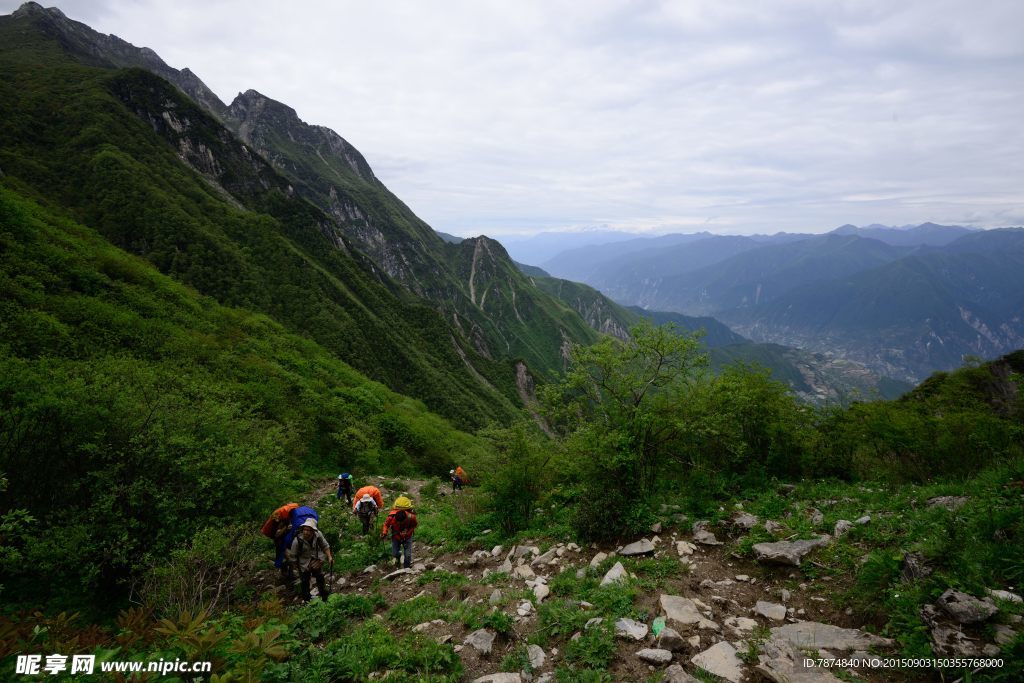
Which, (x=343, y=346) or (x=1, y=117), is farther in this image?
(x=343, y=346)

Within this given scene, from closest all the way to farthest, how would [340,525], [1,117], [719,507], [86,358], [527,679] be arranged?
[527,679] < [719,507] < [340,525] < [86,358] < [1,117]

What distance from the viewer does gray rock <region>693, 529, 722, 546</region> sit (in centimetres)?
975

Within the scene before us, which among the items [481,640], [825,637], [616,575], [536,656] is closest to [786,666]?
[825,637]

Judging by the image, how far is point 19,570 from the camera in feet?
28.5

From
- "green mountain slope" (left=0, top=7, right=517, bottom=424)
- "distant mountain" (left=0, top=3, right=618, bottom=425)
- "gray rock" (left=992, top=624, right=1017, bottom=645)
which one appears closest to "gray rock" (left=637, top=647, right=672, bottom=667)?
"gray rock" (left=992, top=624, right=1017, bottom=645)

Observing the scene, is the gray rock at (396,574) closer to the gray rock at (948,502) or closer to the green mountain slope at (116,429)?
the green mountain slope at (116,429)

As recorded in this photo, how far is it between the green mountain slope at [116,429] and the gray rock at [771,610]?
10787mm

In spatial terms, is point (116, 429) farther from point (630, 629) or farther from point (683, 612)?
point (683, 612)

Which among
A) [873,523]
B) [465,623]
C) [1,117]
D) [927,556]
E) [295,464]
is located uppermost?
[1,117]

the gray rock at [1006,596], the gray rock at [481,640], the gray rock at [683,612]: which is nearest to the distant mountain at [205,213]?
the gray rock at [683,612]

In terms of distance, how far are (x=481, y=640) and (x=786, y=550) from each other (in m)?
6.59

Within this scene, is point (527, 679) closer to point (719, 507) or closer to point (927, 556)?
point (927, 556)

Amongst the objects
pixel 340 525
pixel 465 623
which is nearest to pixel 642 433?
pixel 465 623

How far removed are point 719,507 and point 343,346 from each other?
79.8 m
